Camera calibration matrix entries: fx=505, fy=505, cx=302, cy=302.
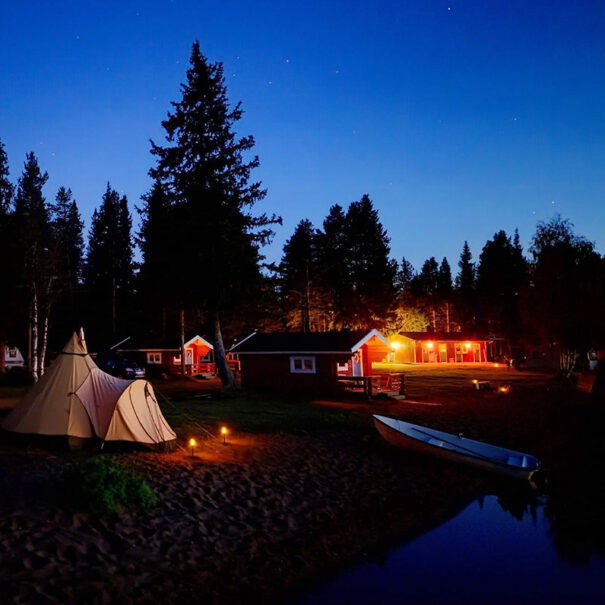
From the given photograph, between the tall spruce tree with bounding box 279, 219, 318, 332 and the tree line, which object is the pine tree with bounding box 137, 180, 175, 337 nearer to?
the tree line

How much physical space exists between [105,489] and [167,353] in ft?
136

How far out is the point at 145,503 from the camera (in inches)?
401

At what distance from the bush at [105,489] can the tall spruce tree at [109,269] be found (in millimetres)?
55056

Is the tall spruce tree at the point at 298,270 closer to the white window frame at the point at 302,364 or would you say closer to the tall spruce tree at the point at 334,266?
the tall spruce tree at the point at 334,266

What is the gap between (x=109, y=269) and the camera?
66000 mm

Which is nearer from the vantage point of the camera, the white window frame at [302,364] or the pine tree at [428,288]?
the white window frame at [302,364]

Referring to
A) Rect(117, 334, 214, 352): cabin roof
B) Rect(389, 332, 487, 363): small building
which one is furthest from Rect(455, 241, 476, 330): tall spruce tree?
Rect(117, 334, 214, 352): cabin roof

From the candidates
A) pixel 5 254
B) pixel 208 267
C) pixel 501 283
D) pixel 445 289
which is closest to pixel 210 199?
pixel 208 267

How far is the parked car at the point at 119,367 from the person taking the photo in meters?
41.5

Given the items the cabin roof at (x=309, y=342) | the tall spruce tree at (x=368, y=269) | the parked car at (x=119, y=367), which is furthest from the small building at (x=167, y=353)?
the tall spruce tree at (x=368, y=269)

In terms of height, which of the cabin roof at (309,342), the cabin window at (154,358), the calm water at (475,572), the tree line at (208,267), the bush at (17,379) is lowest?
the calm water at (475,572)

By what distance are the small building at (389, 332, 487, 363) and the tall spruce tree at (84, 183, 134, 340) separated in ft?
122

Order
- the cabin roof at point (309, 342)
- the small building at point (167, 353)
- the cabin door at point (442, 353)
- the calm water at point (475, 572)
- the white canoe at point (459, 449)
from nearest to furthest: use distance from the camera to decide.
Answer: the calm water at point (475, 572)
the white canoe at point (459, 449)
the cabin roof at point (309, 342)
the small building at point (167, 353)
the cabin door at point (442, 353)

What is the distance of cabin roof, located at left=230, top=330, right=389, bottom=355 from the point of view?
99.2ft
